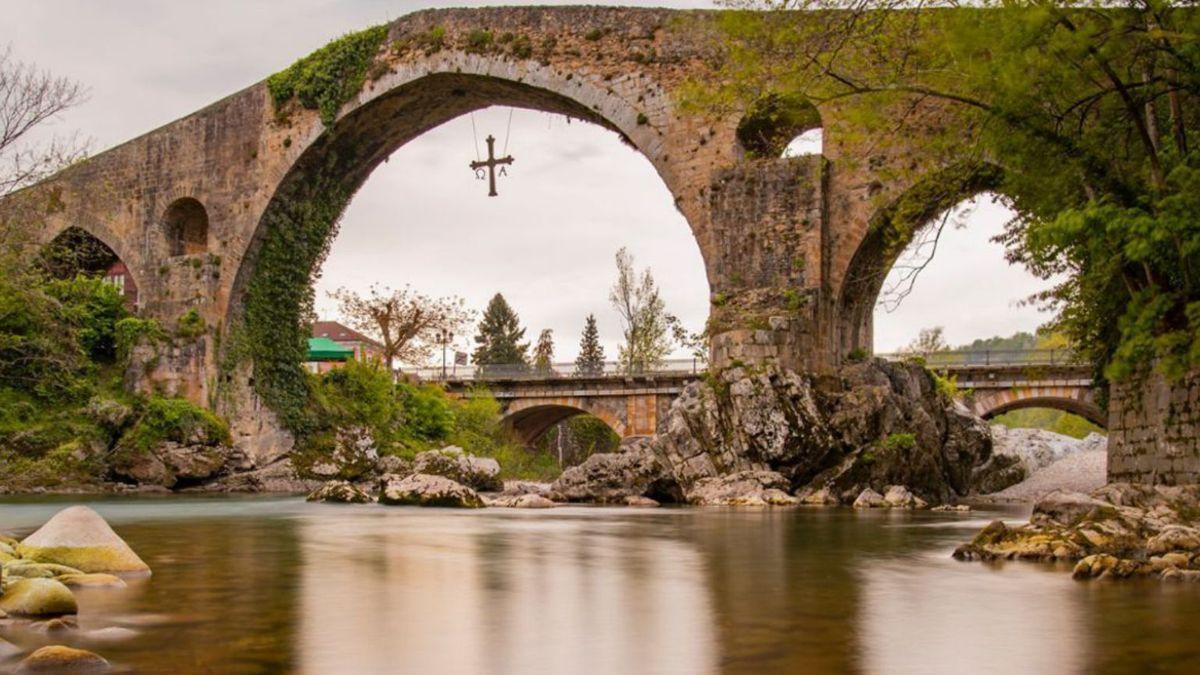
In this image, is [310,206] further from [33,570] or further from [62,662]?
[62,662]

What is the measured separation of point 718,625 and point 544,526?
7.49 metres

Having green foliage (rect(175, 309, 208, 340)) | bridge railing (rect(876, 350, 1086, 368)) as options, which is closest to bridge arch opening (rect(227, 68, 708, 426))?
green foliage (rect(175, 309, 208, 340))

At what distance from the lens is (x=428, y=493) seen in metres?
18.5

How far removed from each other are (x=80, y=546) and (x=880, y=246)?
51.6 ft

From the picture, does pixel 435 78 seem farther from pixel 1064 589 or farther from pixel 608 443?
pixel 608 443

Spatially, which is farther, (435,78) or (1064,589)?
(435,78)

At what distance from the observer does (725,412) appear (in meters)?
18.5

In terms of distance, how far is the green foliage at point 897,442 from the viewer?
18.6 metres

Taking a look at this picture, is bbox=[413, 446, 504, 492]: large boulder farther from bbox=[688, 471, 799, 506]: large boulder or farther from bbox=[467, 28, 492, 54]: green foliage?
bbox=[467, 28, 492, 54]: green foliage

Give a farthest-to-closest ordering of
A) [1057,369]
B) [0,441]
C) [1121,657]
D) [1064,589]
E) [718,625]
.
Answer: [1057,369] < [0,441] < [1064,589] < [718,625] < [1121,657]

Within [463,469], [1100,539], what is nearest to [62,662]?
[1100,539]

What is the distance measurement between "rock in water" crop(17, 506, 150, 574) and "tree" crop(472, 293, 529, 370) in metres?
56.9

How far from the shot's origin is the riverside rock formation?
18203 mm

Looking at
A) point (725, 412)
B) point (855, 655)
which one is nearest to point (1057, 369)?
point (725, 412)
